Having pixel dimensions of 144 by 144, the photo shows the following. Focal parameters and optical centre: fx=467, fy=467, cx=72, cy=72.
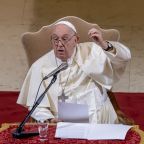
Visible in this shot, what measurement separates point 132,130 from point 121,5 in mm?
4479

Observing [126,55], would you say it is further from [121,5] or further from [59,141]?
[121,5]

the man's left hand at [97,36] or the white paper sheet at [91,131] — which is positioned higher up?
the man's left hand at [97,36]

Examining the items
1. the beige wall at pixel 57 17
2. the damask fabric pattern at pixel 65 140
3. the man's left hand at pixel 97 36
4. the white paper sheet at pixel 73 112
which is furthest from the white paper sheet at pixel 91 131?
the beige wall at pixel 57 17

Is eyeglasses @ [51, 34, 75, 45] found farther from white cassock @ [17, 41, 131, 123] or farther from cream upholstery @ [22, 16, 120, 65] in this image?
cream upholstery @ [22, 16, 120, 65]

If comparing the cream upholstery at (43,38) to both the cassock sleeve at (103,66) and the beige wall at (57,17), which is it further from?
the beige wall at (57,17)

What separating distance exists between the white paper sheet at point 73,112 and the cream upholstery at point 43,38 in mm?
787

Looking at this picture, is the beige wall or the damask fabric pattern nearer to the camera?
the damask fabric pattern

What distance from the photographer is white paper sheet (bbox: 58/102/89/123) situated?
3.30 metres

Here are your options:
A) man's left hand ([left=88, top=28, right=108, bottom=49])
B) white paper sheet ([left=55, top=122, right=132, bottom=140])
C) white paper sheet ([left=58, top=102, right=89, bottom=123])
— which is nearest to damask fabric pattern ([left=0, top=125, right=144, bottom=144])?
white paper sheet ([left=55, top=122, right=132, bottom=140])

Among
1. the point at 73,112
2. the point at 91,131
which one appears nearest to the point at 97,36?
the point at 73,112

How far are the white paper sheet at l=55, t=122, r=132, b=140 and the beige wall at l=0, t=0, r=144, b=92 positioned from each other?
11.3 ft

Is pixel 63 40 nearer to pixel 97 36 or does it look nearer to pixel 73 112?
pixel 97 36

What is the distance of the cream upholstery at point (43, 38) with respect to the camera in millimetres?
3953

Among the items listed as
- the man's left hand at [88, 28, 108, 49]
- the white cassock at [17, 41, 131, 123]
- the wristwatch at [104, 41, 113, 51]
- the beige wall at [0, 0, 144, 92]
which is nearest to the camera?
the man's left hand at [88, 28, 108, 49]
